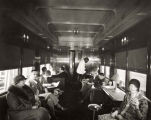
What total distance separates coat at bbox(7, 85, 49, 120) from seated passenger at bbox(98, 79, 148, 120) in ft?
4.90

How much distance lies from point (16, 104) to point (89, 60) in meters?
9.31

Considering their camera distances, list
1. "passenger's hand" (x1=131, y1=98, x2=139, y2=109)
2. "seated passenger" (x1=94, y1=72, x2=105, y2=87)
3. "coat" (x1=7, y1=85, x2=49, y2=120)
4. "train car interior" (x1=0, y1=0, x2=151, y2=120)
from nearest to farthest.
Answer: "passenger's hand" (x1=131, y1=98, x2=139, y2=109) < "train car interior" (x1=0, y1=0, x2=151, y2=120) < "coat" (x1=7, y1=85, x2=49, y2=120) < "seated passenger" (x1=94, y1=72, x2=105, y2=87)

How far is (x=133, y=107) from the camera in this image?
3.20m

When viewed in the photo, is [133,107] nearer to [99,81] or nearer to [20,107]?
[20,107]

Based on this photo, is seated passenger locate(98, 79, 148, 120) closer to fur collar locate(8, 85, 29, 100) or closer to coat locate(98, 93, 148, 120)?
coat locate(98, 93, 148, 120)

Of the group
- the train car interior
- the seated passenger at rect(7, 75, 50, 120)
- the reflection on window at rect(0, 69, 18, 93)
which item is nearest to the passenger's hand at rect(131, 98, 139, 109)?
the train car interior

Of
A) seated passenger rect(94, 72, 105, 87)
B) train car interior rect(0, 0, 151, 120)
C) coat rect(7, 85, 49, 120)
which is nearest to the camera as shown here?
train car interior rect(0, 0, 151, 120)

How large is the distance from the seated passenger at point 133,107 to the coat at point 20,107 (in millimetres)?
1494

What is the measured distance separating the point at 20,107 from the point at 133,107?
2361 mm

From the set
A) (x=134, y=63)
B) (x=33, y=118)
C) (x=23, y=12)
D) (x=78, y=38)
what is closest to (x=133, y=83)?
(x=134, y=63)

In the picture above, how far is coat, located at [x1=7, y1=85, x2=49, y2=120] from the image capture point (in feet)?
11.6

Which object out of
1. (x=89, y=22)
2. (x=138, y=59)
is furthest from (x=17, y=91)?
(x=89, y=22)

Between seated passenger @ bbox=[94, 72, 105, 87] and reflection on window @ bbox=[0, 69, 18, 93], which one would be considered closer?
reflection on window @ bbox=[0, 69, 18, 93]

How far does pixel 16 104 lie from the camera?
3555 mm
